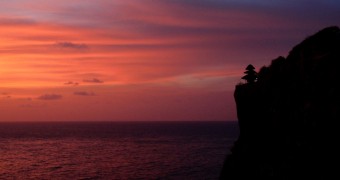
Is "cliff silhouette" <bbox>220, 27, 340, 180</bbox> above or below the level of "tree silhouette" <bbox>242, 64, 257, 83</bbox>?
below

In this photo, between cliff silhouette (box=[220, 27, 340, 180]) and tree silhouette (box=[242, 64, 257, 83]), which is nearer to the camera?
cliff silhouette (box=[220, 27, 340, 180])

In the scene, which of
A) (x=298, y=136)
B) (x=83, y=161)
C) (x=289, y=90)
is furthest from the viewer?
(x=83, y=161)

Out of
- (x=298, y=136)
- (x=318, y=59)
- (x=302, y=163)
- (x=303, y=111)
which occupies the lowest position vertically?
(x=302, y=163)

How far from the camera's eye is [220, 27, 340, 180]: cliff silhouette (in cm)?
2662

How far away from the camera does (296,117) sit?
1193 inches

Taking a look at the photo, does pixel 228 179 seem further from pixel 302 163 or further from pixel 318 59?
pixel 318 59

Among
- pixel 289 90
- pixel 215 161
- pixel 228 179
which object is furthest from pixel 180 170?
pixel 289 90

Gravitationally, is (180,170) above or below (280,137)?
below

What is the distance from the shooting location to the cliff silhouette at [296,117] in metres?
26.6

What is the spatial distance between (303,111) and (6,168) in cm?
7741

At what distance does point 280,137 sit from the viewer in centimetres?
3300

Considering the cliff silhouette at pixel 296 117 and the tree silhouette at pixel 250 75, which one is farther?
the tree silhouette at pixel 250 75

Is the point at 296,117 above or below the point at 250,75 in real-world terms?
below

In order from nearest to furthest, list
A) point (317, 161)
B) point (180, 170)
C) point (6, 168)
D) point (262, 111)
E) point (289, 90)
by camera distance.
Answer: point (317, 161) < point (289, 90) < point (262, 111) < point (180, 170) < point (6, 168)
